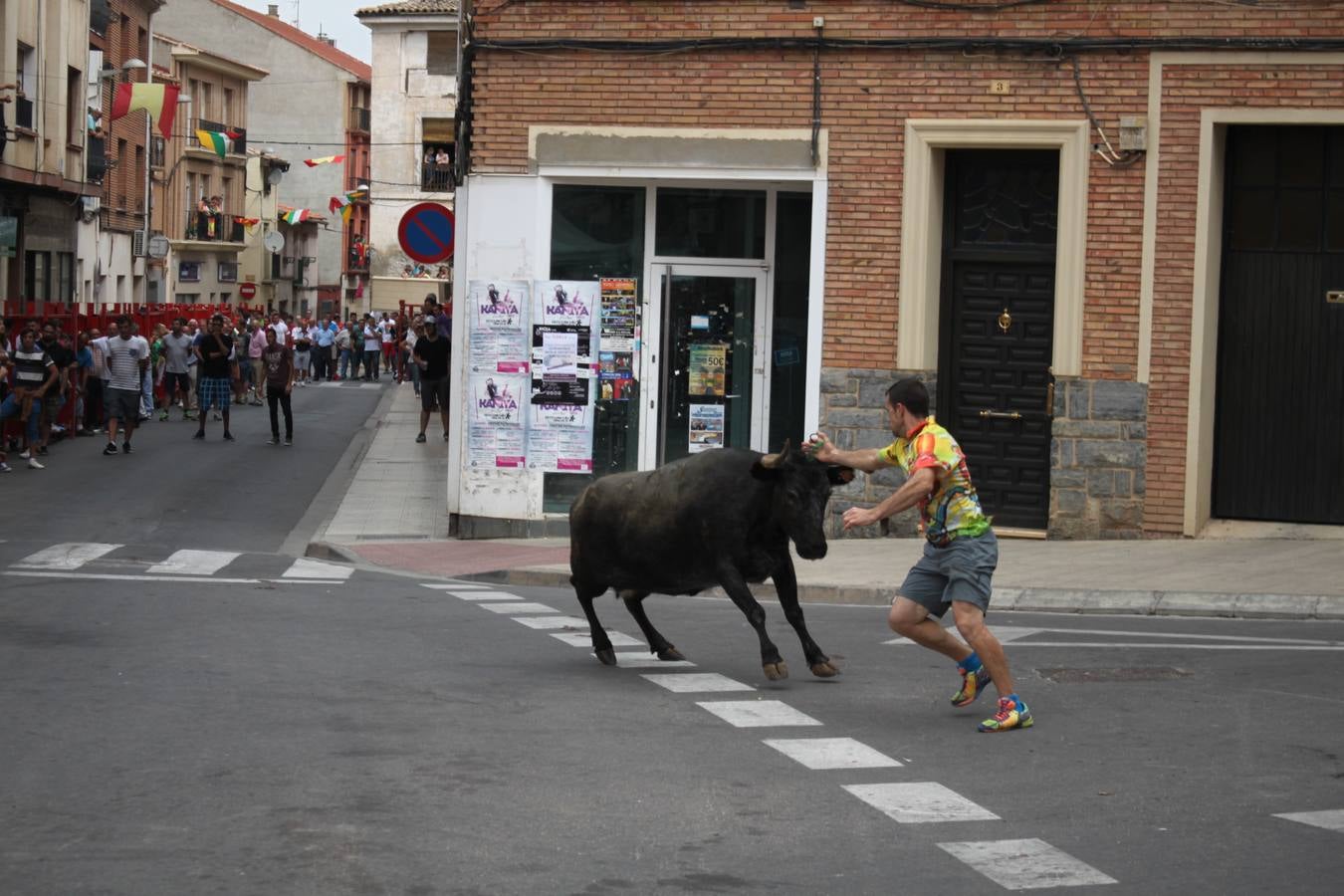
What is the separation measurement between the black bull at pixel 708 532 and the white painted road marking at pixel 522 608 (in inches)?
91.1

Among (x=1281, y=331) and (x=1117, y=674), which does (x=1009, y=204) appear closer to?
(x=1281, y=331)

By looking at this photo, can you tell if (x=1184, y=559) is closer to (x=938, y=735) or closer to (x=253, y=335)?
(x=938, y=735)

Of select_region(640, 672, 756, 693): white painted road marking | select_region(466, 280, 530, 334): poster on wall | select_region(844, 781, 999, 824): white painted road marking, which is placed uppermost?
select_region(466, 280, 530, 334): poster on wall

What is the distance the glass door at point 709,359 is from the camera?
17891mm

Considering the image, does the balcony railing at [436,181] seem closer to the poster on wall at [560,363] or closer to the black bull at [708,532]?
the poster on wall at [560,363]

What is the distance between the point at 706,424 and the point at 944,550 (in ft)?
29.8

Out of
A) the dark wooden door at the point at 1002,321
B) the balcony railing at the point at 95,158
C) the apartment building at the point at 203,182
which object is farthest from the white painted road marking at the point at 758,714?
the apartment building at the point at 203,182

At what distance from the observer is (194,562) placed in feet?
52.5

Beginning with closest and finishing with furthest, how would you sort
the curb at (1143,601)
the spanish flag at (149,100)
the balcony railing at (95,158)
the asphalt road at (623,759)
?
the asphalt road at (623,759) → the curb at (1143,601) → the spanish flag at (149,100) → the balcony railing at (95,158)

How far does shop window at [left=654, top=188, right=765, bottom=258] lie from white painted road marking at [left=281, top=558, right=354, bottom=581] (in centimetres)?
417

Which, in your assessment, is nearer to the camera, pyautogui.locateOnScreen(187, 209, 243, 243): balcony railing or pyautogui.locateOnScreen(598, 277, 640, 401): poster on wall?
pyautogui.locateOnScreen(598, 277, 640, 401): poster on wall

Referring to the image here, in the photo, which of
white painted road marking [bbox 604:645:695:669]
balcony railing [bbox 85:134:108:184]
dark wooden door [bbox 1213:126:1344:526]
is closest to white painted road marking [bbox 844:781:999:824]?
white painted road marking [bbox 604:645:695:669]

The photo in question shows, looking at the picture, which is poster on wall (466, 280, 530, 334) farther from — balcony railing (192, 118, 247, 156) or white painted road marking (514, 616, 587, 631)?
balcony railing (192, 118, 247, 156)

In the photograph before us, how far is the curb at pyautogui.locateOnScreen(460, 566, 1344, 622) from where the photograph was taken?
526 inches
